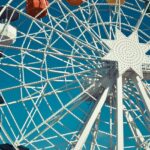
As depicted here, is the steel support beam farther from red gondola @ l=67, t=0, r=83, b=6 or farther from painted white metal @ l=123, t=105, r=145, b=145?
red gondola @ l=67, t=0, r=83, b=6

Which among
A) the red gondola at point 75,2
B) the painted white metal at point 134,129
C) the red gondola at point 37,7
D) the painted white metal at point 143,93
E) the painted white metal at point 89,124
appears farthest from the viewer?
the red gondola at point 75,2

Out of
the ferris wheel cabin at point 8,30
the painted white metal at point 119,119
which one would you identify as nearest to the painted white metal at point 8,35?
the ferris wheel cabin at point 8,30

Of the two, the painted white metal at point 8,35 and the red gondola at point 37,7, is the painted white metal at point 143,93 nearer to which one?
the red gondola at point 37,7

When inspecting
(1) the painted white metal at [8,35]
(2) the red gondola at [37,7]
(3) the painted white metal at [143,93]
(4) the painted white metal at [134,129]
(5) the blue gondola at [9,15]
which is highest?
(2) the red gondola at [37,7]

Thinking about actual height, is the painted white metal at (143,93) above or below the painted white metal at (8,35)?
below

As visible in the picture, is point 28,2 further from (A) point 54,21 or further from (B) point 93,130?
(B) point 93,130

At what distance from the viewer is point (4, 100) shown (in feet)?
71.6

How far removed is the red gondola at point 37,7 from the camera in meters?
23.5

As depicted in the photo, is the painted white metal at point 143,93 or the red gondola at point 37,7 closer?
the painted white metal at point 143,93

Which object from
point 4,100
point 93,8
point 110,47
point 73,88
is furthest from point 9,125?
point 93,8

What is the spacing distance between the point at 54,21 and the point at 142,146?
689 centimetres

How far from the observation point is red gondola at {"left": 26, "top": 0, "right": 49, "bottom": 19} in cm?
2355

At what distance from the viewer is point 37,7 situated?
23703mm

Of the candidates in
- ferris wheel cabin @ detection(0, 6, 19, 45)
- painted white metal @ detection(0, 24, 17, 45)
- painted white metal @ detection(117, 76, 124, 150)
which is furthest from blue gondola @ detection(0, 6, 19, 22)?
painted white metal @ detection(117, 76, 124, 150)
